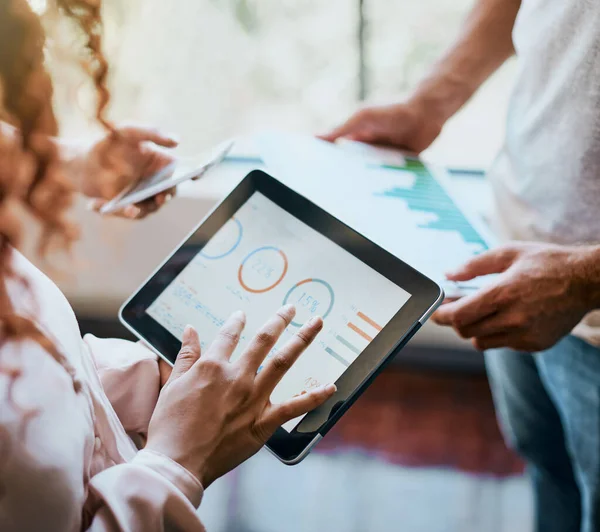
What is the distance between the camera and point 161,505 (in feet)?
1.43

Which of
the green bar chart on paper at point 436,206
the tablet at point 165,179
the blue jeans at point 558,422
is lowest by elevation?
the blue jeans at point 558,422

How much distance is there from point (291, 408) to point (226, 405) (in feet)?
0.18

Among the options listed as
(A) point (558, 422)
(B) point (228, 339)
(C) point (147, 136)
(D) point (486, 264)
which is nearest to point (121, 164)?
(C) point (147, 136)

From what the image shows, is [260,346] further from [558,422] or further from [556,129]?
[558,422]

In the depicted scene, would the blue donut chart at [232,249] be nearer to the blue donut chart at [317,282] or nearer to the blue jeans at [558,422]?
the blue donut chart at [317,282]

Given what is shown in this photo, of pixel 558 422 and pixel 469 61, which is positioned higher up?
pixel 469 61

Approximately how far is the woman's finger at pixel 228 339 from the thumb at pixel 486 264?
25 cm

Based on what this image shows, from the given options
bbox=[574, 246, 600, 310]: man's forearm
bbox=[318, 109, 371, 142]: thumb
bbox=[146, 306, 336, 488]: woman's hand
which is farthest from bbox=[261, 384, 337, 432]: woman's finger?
bbox=[318, 109, 371, 142]: thumb

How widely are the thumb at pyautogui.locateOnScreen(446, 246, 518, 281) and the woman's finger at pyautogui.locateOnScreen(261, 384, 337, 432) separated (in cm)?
23

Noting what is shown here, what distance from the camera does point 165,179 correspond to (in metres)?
0.70

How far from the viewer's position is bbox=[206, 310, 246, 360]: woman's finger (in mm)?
498

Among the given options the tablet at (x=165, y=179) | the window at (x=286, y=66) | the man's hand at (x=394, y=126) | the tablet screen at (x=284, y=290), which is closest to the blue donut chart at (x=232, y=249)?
the tablet screen at (x=284, y=290)

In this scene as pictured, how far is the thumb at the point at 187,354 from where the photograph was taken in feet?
1.68

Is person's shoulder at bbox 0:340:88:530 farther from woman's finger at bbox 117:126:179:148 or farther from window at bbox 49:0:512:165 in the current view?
window at bbox 49:0:512:165
